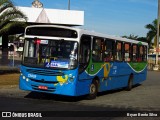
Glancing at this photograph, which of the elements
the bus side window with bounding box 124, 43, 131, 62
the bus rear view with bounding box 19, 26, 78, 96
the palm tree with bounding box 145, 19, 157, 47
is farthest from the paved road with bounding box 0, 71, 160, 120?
the palm tree with bounding box 145, 19, 157, 47

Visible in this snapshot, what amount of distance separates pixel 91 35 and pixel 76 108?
3783 millimetres

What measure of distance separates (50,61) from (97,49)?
2519 mm

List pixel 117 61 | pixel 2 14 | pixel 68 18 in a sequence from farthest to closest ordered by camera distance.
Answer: pixel 68 18 < pixel 2 14 < pixel 117 61

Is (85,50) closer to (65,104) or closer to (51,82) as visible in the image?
(51,82)

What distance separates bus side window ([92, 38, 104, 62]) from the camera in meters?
16.3

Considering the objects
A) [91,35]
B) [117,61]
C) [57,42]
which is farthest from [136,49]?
[57,42]

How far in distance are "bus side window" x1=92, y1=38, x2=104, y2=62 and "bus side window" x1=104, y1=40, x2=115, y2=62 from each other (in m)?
0.49

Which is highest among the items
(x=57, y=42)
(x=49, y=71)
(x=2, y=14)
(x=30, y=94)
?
(x=2, y=14)

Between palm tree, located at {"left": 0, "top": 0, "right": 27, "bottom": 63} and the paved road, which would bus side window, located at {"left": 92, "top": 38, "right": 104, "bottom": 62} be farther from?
palm tree, located at {"left": 0, "top": 0, "right": 27, "bottom": 63}

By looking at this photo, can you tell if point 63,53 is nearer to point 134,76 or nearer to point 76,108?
point 76,108

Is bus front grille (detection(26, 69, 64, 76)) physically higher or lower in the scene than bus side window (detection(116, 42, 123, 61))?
lower

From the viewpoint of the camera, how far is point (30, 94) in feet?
56.9

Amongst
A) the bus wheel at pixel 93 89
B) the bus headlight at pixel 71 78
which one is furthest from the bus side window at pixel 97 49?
the bus headlight at pixel 71 78

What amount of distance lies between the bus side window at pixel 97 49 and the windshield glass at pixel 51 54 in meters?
1.60
